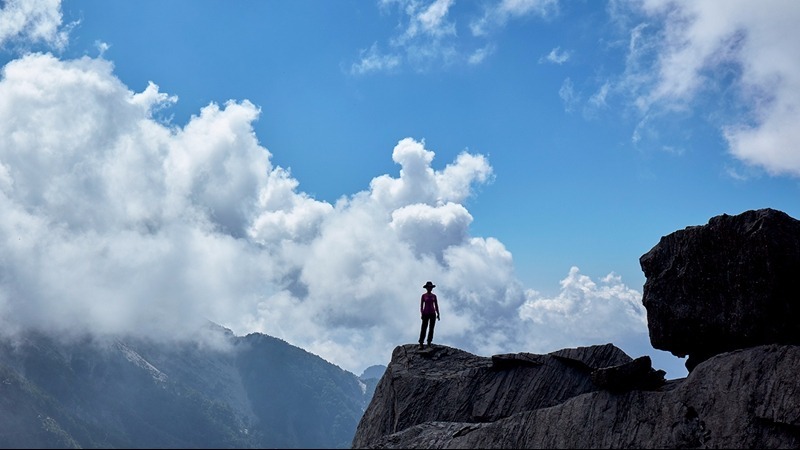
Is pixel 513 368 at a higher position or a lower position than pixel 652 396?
higher

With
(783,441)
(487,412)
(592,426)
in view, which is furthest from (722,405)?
(487,412)

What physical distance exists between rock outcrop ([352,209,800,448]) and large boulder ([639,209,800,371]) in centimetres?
5

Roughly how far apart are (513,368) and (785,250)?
1792 cm

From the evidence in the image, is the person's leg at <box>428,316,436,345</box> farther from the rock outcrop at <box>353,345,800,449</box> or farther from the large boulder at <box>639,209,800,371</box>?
the large boulder at <box>639,209,800,371</box>

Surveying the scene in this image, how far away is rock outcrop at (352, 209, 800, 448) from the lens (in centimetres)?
2670

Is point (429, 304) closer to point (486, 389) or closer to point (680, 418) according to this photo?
point (486, 389)

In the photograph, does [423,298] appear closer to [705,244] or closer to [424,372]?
[424,372]

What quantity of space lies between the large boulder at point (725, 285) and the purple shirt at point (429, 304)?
1520 centimetres

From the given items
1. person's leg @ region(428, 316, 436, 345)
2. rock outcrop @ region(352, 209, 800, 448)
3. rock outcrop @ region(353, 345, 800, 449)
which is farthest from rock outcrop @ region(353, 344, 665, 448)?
rock outcrop @ region(353, 345, 800, 449)

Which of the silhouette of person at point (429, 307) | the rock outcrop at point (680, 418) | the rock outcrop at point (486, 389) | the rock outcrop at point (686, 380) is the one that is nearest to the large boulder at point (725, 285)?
the rock outcrop at point (686, 380)

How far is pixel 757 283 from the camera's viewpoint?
30.7 m

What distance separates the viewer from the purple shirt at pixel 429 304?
146 ft

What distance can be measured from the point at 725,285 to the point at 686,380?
648cm

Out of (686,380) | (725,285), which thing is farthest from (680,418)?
(725,285)
